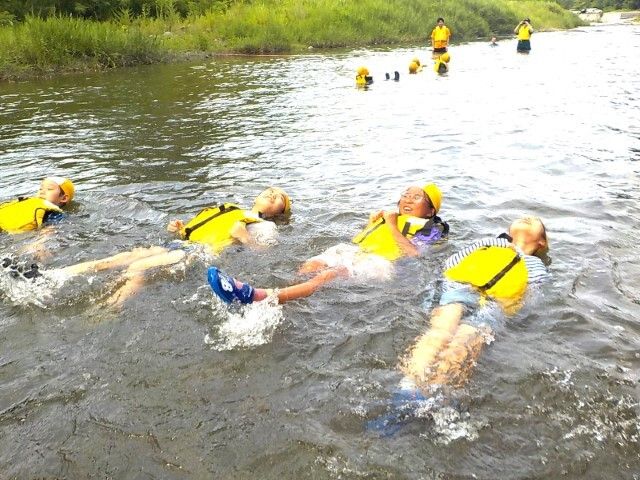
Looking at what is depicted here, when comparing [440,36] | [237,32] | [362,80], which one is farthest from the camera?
[237,32]

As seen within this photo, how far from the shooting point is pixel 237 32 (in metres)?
29.5

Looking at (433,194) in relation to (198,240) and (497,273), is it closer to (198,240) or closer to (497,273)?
(497,273)

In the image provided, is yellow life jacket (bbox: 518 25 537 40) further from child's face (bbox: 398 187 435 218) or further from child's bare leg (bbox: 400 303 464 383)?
child's bare leg (bbox: 400 303 464 383)

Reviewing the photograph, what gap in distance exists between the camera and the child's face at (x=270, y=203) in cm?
715

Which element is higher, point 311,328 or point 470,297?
point 470,297

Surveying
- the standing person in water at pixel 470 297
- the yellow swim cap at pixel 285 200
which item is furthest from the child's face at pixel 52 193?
the standing person in water at pixel 470 297

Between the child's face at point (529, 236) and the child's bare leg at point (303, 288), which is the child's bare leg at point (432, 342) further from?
the child's face at point (529, 236)

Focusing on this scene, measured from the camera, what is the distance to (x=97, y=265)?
5.67m

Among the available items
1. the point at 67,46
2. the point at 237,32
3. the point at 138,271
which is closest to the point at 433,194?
the point at 138,271

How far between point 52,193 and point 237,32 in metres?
24.6

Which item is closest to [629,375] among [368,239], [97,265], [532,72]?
[368,239]

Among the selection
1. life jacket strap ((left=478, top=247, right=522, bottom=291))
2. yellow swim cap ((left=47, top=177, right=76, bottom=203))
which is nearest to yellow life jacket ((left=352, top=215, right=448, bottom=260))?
life jacket strap ((left=478, top=247, right=522, bottom=291))

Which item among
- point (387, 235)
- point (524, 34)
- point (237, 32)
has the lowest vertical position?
point (387, 235)

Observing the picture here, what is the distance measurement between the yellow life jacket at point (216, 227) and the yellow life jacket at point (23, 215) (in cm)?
194
